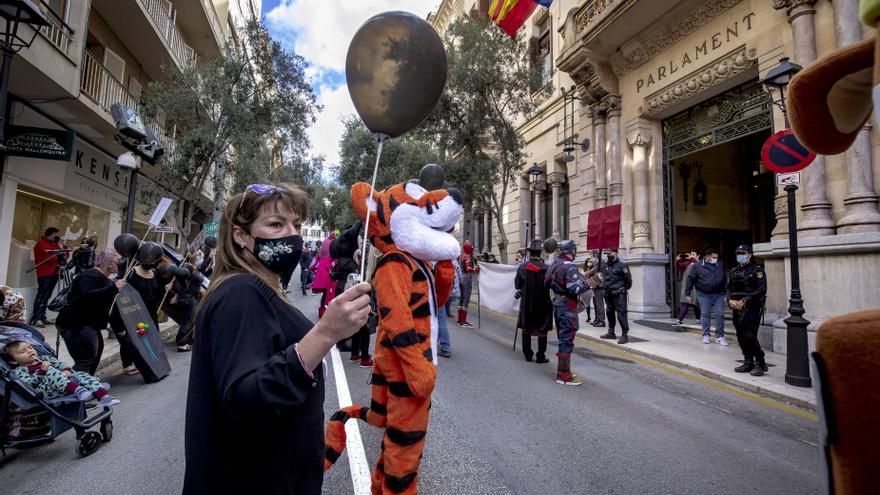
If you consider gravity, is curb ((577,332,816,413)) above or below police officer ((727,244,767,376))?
below

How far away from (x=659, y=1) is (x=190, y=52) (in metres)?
16.2

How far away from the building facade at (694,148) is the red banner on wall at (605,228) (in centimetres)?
240

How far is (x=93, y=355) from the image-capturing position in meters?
4.61

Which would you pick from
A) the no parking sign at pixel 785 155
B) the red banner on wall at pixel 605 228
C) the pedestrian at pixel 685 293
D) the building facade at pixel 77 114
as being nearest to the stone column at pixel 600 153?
the pedestrian at pixel 685 293

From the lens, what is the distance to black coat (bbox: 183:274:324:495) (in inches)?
45.1

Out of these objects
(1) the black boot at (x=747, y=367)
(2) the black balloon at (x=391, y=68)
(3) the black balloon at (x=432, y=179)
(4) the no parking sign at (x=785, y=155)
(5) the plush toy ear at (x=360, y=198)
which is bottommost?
(1) the black boot at (x=747, y=367)

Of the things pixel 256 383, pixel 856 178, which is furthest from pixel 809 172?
pixel 256 383

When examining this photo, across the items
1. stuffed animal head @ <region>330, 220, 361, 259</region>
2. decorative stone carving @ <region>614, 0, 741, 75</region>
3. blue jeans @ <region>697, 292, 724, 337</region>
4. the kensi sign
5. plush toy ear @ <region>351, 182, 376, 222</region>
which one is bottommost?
blue jeans @ <region>697, 292, 724, 337</region>

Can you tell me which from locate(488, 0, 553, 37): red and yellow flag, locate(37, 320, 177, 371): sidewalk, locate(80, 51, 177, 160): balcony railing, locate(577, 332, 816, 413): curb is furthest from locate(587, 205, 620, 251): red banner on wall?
locate(80, 51, 177, 160): balcony railing

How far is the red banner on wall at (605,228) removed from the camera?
8844mm

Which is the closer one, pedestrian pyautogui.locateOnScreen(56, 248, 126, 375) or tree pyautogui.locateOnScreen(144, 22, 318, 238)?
pedestrian pyautogui.locateOnScreen(56, 248, 126, 375)

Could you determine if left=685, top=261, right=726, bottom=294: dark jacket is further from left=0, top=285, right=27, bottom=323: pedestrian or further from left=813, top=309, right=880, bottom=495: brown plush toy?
left=0, top=285, right=27, bottom=323: pedestrian

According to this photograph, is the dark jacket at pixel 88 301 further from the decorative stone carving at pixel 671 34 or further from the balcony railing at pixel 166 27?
the decorative stone carving at pixel 671 34

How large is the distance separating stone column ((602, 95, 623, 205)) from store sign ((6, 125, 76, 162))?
1289 cm
